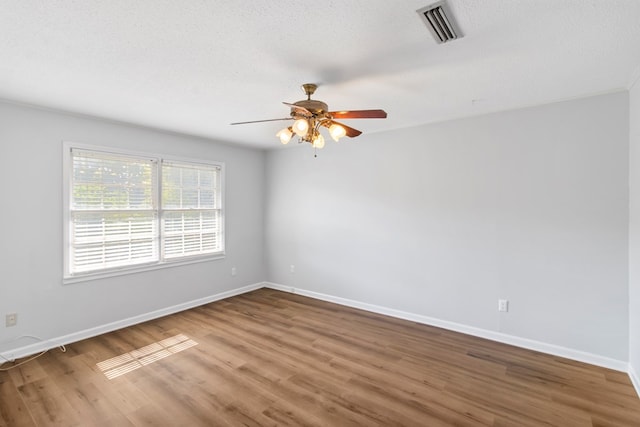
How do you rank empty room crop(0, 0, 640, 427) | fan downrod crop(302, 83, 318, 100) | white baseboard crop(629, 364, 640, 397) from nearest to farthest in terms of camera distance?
empty room crop(0, 0, 640, 427), white baseboard crop(629, 364, 640, 397), fan downrod crop(302, 83, 318, 100)

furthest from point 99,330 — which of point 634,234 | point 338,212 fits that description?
point 634,234

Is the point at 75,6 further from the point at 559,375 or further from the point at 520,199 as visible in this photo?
the point at 559,375

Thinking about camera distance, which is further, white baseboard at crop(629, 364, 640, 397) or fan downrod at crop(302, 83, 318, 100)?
fan downrod at crop(302, 83, 318, 100)

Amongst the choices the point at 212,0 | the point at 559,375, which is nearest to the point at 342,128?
the point at 212,0

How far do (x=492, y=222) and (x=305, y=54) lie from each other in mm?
2681

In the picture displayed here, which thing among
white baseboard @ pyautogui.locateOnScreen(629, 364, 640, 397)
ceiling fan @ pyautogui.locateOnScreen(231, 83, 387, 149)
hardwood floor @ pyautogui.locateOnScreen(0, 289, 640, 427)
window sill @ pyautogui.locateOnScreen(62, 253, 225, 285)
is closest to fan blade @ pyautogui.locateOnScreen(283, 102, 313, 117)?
ceiling fan @ pyautogui.locateOnScreen(231, 83, 387, 149)

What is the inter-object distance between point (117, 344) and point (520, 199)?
4586mm

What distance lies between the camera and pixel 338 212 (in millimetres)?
4609

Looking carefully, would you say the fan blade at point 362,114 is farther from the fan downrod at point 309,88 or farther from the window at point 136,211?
the window at point 136,211

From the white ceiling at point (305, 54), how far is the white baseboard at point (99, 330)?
2.44 metres

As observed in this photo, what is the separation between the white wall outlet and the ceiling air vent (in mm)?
4322

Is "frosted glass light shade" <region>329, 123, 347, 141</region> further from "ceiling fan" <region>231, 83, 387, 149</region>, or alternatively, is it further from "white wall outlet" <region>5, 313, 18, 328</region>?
"white wall outlet" <region>5, 313, 18, 328</region>

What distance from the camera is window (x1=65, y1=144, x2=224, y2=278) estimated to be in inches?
133

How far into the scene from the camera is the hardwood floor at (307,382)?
2146 millimetres
